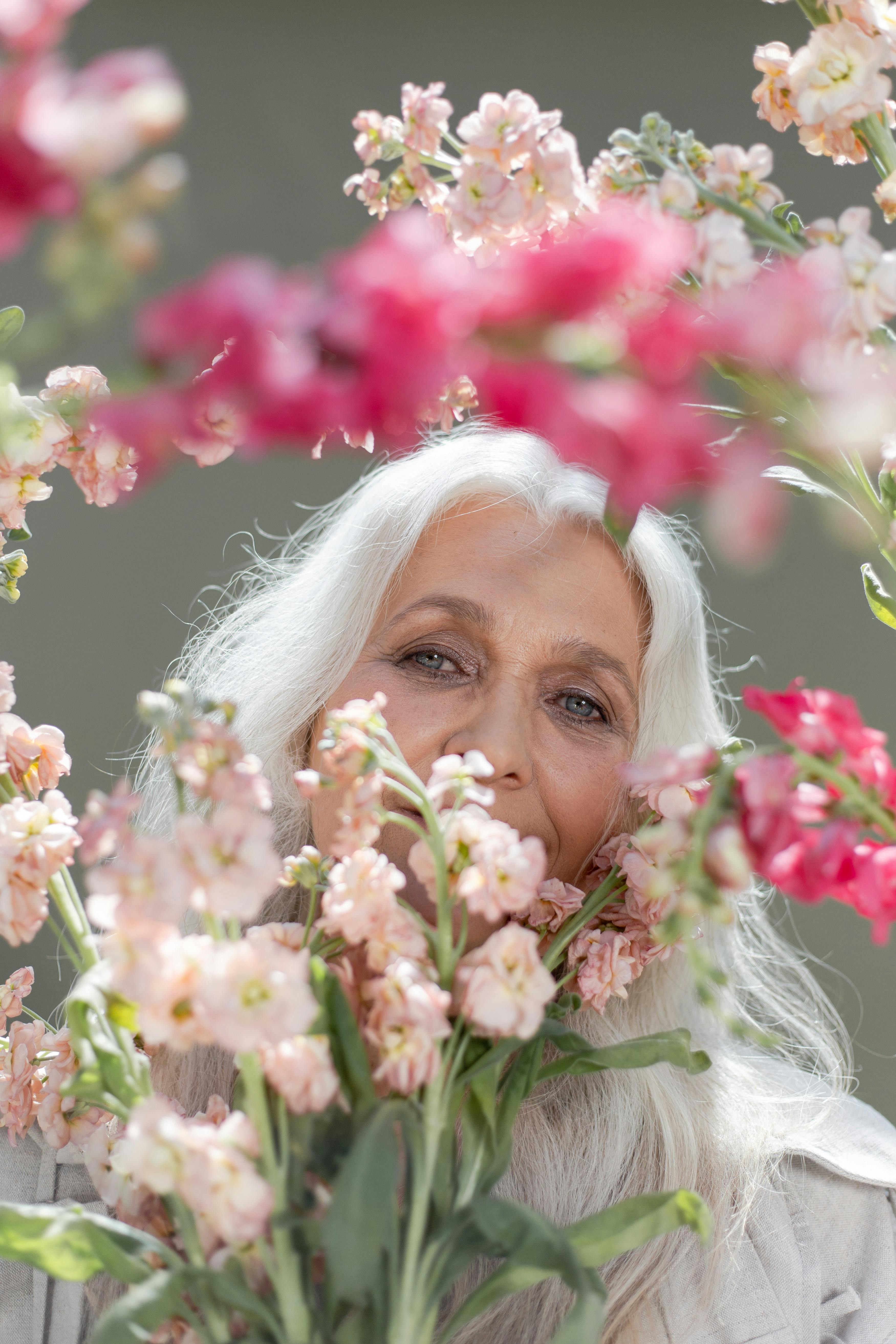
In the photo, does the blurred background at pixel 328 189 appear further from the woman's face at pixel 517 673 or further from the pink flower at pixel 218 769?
the pink flower at pixel 218 769

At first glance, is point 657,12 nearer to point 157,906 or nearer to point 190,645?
point 190,645

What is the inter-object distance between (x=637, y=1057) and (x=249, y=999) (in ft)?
0.97

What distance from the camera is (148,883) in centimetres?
43

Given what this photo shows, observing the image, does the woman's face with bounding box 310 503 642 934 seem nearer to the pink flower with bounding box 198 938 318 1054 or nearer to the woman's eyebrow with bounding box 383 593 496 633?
the woman's eyebrow with bounding box 383 593 496 633

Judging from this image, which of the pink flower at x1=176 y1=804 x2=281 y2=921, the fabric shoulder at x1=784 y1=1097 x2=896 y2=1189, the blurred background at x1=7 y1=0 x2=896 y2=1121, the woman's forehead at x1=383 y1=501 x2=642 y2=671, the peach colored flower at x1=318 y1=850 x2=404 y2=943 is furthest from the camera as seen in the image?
the blurred background at x1=7 y1=0 x2=896 y2=1121

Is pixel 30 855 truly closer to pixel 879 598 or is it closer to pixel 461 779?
pixel 461 779

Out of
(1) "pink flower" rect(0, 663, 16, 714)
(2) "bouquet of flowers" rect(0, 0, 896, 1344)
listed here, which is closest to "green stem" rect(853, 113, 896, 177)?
(2) "bouquet of flowers" rect(0, 0, 896, 1344)

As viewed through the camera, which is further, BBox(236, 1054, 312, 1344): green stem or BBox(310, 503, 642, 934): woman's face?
BBox(310, 503, 642, 934): woman's face

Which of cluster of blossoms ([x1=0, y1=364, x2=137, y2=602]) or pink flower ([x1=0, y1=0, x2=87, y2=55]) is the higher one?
pink flower ([x1=0, y1=0, x2=87, y2=55])

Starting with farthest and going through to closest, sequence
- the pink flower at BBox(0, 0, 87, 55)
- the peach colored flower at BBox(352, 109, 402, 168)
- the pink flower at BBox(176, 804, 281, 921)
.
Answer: the peach colored flower at BBox(352, 109, 402, 168) → the pink flower at BBox(176, 804, 281, 921) → the pink flower at BBox(0, 0, 87, 55)

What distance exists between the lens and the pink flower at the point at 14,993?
795 millimetres

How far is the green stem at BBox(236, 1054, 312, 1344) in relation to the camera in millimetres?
495

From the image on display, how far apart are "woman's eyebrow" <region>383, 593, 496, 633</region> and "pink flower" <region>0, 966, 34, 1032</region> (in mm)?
508

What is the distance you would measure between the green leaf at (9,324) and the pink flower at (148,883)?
408mm
